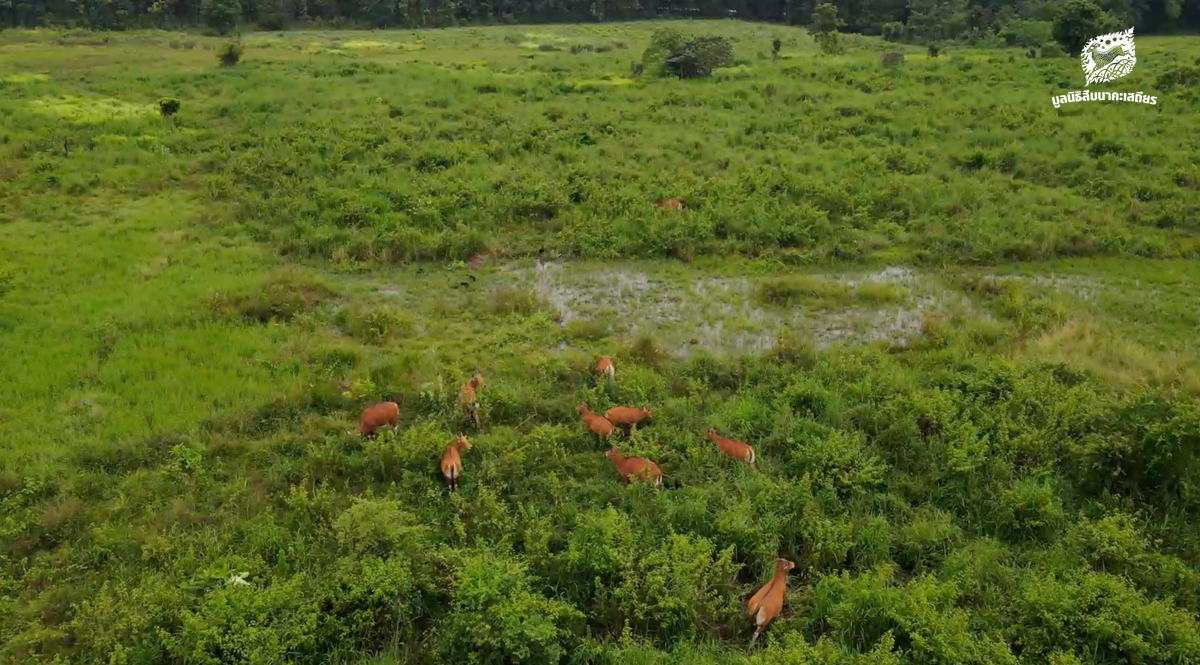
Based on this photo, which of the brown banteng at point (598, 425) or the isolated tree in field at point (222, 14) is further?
the isolated tree in field at point (222, 14)

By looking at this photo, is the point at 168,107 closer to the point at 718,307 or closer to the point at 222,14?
the point at 718,307

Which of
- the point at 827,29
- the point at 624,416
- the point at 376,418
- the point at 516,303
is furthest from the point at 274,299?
the point at 827,29

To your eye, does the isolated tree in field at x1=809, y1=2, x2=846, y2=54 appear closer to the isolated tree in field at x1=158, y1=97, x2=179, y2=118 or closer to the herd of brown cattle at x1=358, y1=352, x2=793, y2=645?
the isolated tree in field at x1=158, y1=97, x2=179, y2=118

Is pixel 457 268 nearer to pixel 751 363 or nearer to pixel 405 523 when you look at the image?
pixel 751 363

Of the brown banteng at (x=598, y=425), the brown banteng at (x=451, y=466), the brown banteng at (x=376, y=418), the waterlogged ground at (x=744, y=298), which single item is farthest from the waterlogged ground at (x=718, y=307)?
the brown banteng at (x=451, y=466)

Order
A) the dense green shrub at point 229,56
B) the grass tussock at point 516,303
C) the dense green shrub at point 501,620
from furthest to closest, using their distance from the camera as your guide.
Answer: the dense green shrub at point 229,56
the grass tussock at point 516,303
the dense green shrub at point 501,620

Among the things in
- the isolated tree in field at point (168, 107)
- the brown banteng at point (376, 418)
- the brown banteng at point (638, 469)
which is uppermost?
the isolated tree in field at point (168, 107)

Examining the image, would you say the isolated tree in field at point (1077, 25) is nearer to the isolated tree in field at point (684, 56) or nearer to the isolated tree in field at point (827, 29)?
the isolated tree in field at point (827, 29)
